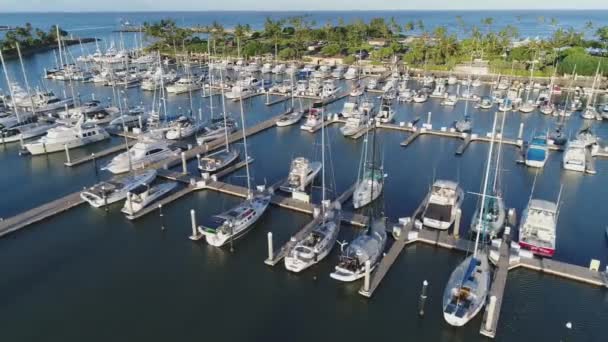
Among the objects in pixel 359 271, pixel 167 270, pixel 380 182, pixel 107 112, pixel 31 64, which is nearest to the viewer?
pixel 359 271

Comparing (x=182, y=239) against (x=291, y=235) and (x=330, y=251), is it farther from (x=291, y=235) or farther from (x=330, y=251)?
(x=330, y=251)

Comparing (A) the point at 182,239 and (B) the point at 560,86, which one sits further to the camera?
(B) the point at 560,86

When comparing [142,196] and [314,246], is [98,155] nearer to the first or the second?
[142,196]

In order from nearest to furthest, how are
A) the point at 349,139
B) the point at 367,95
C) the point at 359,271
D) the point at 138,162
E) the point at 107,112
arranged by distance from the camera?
the point at 359,271 → the point at 138,162 → the point at 349,139 → the point at 107,112 → the point at 367,95

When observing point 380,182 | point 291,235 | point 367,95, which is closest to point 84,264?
point 291,235

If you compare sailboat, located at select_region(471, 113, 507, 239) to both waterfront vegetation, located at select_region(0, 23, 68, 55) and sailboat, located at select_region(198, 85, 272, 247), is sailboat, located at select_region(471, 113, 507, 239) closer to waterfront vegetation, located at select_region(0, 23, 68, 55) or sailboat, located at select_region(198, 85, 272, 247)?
sailboat, located at select_region(198, 85, 272, 247)

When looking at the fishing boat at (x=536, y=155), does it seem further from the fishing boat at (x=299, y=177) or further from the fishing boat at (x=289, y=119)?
the fishing boat at (x=289, y=119)

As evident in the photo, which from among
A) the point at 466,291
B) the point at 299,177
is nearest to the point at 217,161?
the point at 299,177

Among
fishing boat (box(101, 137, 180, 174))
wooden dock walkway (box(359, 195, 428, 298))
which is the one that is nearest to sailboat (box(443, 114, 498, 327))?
wooden dock walkway (box(359, 195, 428, 298))
